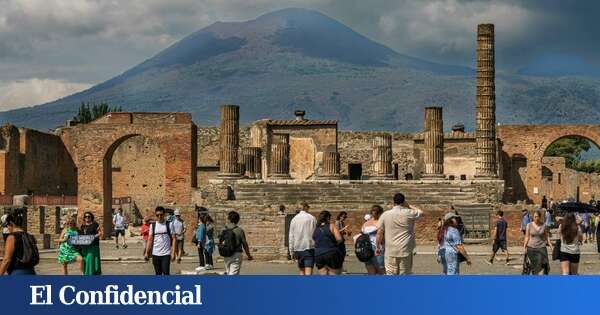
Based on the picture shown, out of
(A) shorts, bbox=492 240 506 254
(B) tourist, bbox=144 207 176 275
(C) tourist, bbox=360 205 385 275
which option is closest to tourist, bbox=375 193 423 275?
(C) tourist, bbox=360 205 385 275

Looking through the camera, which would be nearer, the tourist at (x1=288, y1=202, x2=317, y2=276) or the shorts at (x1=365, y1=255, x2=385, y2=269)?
the shorts at (x1=365, y1=255, x2=385, y2=269)

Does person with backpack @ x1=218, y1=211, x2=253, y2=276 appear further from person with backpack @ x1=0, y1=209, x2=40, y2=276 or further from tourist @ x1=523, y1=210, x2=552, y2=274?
tourist @ x1=523, y1=210, x2=552, y2=274

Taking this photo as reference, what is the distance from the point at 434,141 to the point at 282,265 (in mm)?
19817

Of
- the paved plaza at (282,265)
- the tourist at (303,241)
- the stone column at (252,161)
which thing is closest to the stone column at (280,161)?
the stone column at (252,161)

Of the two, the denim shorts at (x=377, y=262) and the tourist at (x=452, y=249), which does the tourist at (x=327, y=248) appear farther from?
the tourist at (x=452, y=249)

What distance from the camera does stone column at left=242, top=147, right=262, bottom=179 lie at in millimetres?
44125

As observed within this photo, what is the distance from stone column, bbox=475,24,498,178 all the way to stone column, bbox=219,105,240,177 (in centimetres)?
893

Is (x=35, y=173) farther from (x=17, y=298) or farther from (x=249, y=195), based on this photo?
(x=17, y=298)

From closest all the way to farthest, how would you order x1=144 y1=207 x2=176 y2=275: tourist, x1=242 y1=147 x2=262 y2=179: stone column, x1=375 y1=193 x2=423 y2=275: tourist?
1. x1=375 y1=193 x2=423 y2=275: tourist
2. x1=144 y1=207 x2=176 y2=275: tourist
3. x1=242 y1=147 x2=262 y2=179: stone column

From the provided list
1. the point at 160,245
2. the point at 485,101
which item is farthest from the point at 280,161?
the point at 160,245

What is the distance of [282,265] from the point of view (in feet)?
79.6

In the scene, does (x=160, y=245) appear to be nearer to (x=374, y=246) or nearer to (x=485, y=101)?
(x=374, y=246)

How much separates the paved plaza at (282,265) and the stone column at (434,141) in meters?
12.2

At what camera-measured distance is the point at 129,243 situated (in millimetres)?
34969
